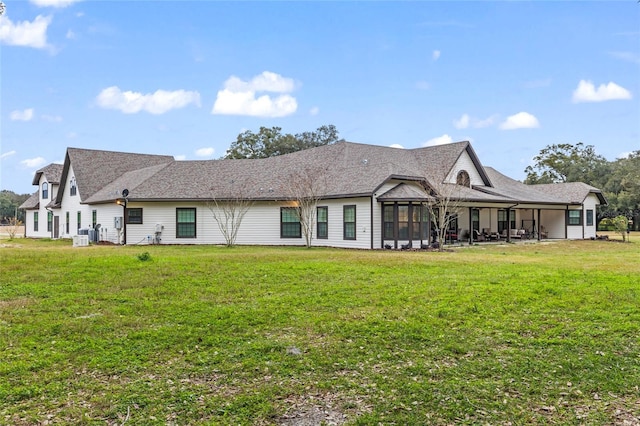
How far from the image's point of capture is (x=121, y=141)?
42812 mm

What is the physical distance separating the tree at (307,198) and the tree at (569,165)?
1622 inches

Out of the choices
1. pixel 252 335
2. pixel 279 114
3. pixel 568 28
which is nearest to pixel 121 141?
pixel 279 114

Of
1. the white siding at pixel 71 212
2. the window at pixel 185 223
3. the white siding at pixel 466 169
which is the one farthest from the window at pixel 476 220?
the white siding at pixel 71 212

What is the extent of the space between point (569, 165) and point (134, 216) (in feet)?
164

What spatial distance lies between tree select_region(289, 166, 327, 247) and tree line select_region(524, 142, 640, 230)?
3490 centimetres

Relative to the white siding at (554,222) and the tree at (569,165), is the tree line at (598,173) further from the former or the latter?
the white siding at (554,222)

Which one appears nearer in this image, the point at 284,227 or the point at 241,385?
the point at 241,385

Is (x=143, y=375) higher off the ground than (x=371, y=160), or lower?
lower

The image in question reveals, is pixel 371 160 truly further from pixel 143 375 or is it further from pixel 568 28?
pixel 143 375

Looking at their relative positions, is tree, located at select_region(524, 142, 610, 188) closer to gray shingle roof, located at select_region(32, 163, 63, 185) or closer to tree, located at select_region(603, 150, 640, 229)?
tree, located at select_region(603, 150, 640, 229)

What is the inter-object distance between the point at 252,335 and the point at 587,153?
60420 mm

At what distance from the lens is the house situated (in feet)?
66.4

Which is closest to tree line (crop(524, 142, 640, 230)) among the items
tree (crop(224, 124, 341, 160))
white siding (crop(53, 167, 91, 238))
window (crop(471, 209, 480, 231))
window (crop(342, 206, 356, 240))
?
window (crop(471, 209, 480, 231))

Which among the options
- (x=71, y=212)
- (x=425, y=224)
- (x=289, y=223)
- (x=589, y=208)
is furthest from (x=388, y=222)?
(x=71, y=212)
